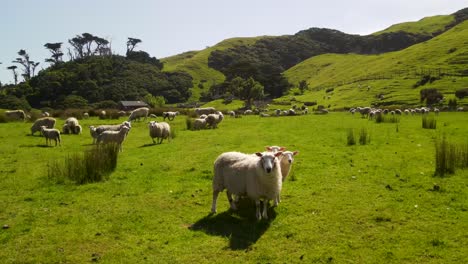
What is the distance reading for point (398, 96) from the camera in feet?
233

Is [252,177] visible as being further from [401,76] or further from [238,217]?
[401,76]

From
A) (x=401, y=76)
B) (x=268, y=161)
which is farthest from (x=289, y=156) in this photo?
(x=401, y=76)

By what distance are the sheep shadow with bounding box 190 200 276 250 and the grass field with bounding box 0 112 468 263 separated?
25 mm

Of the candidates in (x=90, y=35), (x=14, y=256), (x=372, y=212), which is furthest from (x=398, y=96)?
(x=90, y=35)

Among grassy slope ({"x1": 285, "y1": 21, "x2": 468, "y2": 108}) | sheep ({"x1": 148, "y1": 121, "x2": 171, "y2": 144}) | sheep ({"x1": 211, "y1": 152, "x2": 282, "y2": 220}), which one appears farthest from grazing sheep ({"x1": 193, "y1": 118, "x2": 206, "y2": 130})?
grassy slope ({"x1": 285, "y1": 21, "x2": 468, "y2": 108})

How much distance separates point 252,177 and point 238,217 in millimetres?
1087

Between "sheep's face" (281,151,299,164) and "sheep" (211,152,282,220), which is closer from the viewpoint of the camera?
"sheep" (211,152,282,220)

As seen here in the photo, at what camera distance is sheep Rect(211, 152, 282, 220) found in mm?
9445

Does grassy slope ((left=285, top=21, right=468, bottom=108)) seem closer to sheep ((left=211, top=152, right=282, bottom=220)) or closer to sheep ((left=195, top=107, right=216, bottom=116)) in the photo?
sheep ((left=195, top=107, right=216, bottom=116))

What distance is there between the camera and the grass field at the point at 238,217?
7.73 metres

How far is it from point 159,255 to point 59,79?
109 m

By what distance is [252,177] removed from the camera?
9.61 meters

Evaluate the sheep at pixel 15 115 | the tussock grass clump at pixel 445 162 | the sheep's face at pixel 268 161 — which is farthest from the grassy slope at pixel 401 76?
the sheep's face at pixel 268 161

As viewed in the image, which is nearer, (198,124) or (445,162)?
(445,162)
